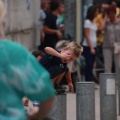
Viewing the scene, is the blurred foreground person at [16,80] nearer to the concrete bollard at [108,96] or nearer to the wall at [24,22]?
the concrete bollard at [108,96]

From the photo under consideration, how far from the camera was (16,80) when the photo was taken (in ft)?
13.6

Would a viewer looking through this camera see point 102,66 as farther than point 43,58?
Yes

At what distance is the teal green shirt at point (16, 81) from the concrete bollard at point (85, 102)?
18.0ft

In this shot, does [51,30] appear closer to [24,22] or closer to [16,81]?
[24,22]

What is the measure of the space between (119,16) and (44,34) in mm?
1968

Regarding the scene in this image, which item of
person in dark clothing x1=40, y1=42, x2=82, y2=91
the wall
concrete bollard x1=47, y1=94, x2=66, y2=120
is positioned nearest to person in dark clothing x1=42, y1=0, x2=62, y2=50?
the wall

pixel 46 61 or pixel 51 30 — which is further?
pixel 51 30

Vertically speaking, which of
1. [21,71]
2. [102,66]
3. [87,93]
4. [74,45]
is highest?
[21,71]

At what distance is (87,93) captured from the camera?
9.83 meters

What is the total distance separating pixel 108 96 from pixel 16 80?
7.13 metres

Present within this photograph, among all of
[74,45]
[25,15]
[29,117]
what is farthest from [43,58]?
[25,15]

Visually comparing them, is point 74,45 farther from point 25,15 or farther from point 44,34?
point 44,34

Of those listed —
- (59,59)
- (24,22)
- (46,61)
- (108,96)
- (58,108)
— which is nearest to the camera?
(58,108)

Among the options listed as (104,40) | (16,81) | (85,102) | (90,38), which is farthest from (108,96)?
(16,81)
